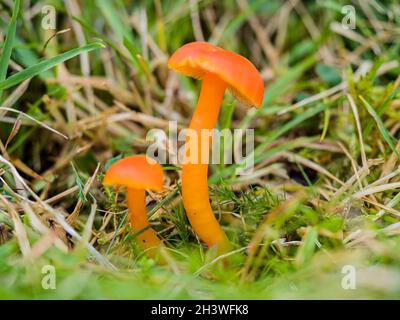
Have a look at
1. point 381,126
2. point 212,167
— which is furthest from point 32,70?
point 381,126

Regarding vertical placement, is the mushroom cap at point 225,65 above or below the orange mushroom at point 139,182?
above

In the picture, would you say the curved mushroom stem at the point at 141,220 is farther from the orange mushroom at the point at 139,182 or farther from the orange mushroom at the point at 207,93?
the orange mushroom at the point at 207,93

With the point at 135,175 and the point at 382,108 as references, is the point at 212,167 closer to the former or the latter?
the point at 382,108

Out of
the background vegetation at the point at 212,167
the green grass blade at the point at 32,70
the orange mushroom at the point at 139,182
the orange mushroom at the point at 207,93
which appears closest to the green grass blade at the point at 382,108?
the background vegetation at the point at 212,167

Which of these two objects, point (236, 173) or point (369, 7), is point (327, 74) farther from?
point (236, 173)

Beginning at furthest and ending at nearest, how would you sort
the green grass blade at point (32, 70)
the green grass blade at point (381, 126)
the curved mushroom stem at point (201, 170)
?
the green grass blade at point (381, 126) < the green grass blade at point (32, 70) < the curved mushroom stem at point (201, 170)
